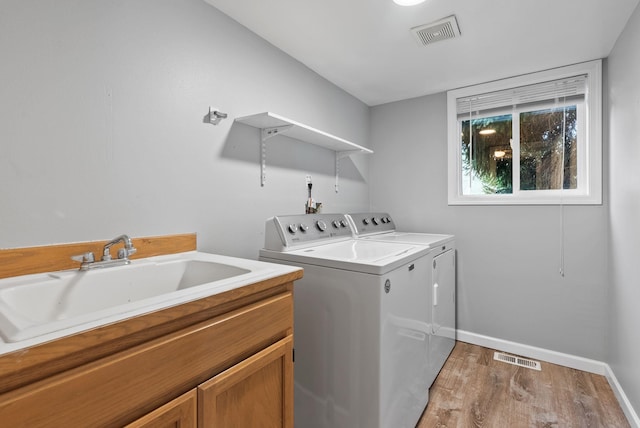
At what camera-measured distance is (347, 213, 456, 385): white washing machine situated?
6.39 ft

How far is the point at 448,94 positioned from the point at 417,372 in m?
2.22

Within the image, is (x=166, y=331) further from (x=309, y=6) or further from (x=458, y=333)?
(x=458, y=333)

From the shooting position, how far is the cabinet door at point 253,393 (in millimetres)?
779

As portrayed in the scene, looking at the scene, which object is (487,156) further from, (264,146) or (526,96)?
(264,146)

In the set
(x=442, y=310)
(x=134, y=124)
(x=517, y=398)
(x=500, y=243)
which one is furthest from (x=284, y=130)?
(x=517, y=398)

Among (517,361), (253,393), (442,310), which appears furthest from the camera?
(517,361)

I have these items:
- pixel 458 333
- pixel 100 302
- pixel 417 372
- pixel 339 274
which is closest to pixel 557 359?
pixel 458 333

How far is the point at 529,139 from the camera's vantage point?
243 centimetres

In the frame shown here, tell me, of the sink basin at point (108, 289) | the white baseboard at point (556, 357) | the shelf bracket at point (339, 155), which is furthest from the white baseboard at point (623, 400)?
the shelf bracket at point (339, 155)

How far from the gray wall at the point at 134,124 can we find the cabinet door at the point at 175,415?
0.76m

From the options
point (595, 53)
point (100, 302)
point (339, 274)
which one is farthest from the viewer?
point (595, 53)

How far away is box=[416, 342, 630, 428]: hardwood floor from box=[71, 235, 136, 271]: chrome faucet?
1.67 meters

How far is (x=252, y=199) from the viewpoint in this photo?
71.1 inches

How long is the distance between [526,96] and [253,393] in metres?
2.76
